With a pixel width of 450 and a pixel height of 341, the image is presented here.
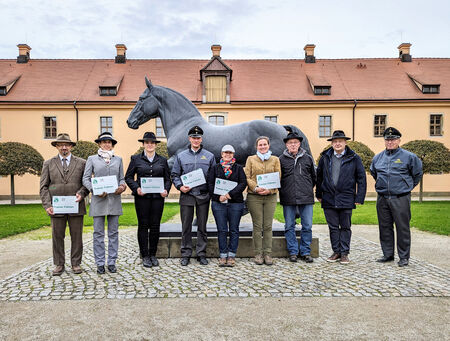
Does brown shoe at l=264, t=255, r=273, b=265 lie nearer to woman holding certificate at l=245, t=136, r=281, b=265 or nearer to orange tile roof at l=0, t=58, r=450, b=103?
woman holding certificate at l=245, t=136, r=281, b=265

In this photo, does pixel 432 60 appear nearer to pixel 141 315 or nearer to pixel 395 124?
pixel 395 124

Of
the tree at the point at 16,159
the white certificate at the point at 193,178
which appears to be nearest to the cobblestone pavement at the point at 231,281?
the white certificate at the point at 193,178

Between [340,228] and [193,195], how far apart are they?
240 cm

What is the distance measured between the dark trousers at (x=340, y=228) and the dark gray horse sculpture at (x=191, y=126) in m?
1.16

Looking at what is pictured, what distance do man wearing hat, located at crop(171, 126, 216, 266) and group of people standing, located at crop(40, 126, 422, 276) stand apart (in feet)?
0.05

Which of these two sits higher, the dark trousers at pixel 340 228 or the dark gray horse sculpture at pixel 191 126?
the dark gray horse sculpture at pixel 191 126

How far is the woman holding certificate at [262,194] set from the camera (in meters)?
4.98

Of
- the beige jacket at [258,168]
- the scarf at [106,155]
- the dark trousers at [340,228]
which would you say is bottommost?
the dark trousers at [340,228]

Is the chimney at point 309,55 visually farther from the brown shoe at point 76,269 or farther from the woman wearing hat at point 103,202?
the brown shoe at point 76,269

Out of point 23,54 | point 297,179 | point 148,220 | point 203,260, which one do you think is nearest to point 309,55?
point 23,54

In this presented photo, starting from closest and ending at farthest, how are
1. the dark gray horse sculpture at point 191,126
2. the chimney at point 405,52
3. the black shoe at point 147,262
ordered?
the black shoe at point 147,262, the dark gray horse sculpture at point 191,126, the chimney at point 405,52

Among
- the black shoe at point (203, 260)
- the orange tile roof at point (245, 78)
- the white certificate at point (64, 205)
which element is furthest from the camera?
the orange tile roof at point (245, 78)

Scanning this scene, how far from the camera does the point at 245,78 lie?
24.5 meters

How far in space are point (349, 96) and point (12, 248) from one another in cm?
2212
